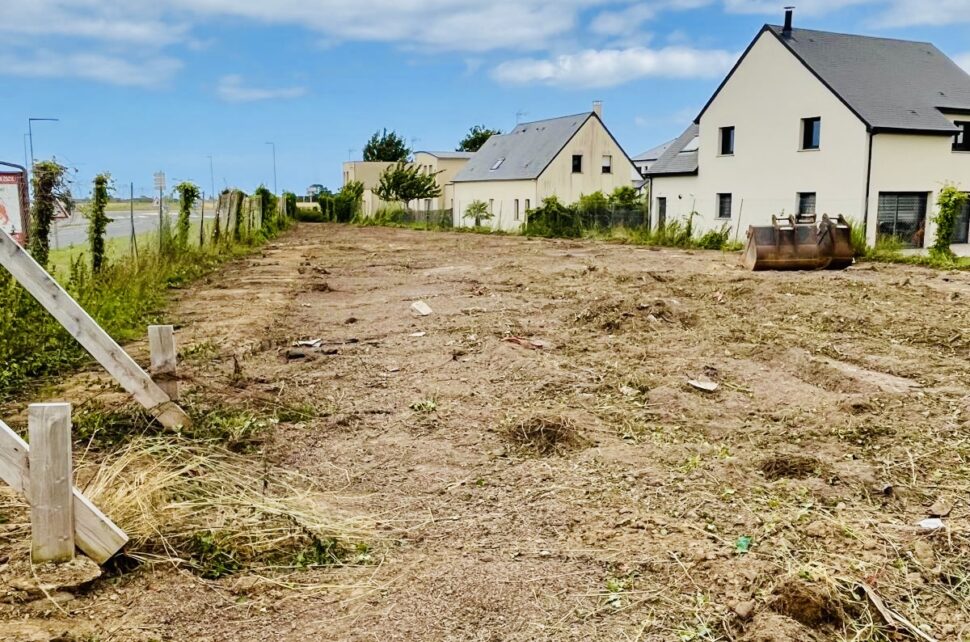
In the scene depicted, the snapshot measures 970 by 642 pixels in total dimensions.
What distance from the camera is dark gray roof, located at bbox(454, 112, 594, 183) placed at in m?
47.9

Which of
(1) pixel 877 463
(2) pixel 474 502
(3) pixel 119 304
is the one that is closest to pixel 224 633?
(2) pixel 474 502

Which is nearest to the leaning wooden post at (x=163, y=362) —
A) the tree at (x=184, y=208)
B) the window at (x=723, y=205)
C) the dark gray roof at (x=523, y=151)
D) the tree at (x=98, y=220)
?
the tree at (x=98, y=220)

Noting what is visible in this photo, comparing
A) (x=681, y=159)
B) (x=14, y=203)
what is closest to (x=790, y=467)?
(x=14, y=203)

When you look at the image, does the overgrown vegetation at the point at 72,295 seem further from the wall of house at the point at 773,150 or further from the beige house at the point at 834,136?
the beige house at the point at 834,136

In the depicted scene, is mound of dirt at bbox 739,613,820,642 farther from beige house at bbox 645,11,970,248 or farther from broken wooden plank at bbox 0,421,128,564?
beige house at bbox 645,11,970,248

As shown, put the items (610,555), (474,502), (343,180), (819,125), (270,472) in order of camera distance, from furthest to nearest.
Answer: (343,180) < (819,125) < (270,472) < (474,502) < (610,555)

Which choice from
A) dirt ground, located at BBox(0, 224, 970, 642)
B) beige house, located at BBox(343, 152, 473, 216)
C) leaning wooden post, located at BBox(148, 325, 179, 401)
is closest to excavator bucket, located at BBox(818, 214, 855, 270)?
dirt ground, located at BBox(0, 224, 970, 642)

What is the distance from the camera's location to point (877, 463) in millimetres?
5539

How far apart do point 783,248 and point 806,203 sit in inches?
458

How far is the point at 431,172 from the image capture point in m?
70.2

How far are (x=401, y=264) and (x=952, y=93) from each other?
20.6m

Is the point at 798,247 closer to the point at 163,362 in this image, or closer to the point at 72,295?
the point at 72,295

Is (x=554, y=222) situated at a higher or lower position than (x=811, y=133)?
lower

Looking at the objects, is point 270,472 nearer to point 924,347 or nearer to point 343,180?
point 924,347
